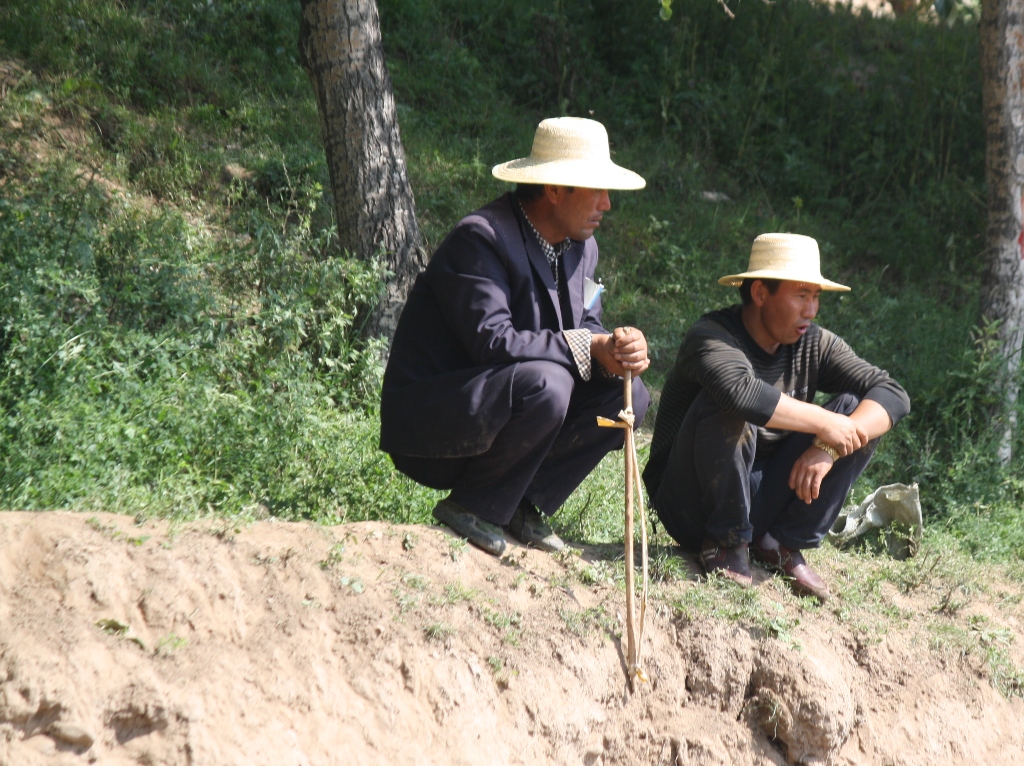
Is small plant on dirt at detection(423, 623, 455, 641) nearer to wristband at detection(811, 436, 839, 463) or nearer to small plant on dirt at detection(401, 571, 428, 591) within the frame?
small plant on dirt at detection(401, 571, 428, 591)

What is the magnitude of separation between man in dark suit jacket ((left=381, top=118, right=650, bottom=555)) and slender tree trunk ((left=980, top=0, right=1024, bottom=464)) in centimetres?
330

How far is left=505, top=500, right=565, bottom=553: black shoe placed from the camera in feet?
13.1

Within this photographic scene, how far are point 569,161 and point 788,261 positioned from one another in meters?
0.98

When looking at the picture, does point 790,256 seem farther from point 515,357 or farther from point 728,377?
point 515,357

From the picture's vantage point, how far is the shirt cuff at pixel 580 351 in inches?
143

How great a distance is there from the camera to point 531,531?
401 cm

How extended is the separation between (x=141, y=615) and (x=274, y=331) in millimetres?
2314

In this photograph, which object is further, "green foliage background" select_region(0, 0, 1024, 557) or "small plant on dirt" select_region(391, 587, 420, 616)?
"green foliage background" select_region(0, 0, 1024, 557)

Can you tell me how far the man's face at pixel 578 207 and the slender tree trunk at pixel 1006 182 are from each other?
3340 mm

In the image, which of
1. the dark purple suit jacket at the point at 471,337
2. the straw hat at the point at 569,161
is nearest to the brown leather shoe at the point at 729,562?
the dark purple suit jacket at the point at 471,337

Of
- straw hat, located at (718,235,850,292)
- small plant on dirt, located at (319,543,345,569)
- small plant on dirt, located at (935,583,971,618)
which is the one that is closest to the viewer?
small plant on dirt, located at (319,543,345,569)

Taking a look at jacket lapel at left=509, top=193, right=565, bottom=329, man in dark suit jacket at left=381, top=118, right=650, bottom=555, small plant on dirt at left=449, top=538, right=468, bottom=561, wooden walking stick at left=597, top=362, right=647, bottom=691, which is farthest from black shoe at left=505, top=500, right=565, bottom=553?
jacket lapel at left=509, top=193, right=565, bottom=329

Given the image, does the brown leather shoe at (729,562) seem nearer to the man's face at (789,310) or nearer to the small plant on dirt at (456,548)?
the man's face at (789,310)

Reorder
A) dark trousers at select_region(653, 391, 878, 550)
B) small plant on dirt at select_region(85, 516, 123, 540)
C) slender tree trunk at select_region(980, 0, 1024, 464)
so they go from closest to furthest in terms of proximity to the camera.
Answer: small plant on dirt at select_region(85, 516, 123, 540) → dark trousers at select_region(653, 391, 878, 550) → slender tree trunk at select_region(980, 0, 1024, 464)
